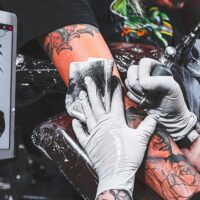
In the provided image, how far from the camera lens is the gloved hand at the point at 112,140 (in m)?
1.28

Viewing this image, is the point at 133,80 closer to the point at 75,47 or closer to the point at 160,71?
the point at 160,71

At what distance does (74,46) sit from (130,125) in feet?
0.95

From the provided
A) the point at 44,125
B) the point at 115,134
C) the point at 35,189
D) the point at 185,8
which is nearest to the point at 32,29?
the point at 44,125

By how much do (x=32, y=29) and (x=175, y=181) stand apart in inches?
24.6

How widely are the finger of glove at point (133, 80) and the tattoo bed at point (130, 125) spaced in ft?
0.14

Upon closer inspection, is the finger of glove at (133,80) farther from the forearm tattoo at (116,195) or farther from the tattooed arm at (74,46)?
the forearm tattoo at (116,195)

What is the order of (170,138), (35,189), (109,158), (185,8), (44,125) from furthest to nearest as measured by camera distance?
(35,189)
(185,8)
(44,125)
(170,138)
(109,158)

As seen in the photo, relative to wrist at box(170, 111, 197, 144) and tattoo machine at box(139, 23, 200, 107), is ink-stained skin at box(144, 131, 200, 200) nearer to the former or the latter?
wrist at box(170, 111, 197, 144)

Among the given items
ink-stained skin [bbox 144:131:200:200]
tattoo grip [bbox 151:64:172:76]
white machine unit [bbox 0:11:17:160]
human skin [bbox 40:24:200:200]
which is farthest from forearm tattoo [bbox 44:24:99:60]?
ink-stained skin [bbox 144:131:200:200]

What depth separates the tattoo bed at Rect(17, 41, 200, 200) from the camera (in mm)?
1361

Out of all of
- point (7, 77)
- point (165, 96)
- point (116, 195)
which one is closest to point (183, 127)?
point (165, 96)

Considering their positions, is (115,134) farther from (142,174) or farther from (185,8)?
(185,8)

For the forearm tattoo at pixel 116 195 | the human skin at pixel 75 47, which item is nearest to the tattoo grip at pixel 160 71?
the human skin at pixel 75 47

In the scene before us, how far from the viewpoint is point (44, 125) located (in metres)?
1.55
